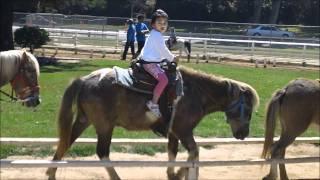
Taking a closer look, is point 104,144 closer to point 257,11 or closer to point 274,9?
point 257,11

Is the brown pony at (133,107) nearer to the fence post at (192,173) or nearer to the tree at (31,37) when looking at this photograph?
the fence post at (192,173)

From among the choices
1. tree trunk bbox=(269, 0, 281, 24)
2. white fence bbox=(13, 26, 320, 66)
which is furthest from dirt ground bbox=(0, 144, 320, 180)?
tree trunk bbox=(269, 0, 281, 24)

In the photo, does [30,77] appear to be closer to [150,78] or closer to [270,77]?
[150,78]

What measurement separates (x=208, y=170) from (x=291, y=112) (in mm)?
2257

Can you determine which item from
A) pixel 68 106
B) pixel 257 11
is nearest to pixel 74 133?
pixel 68 106

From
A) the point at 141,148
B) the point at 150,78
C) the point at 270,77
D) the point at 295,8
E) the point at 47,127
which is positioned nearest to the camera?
the point at 150,78

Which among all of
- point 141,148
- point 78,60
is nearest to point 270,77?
point 78,60

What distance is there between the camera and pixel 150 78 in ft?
27.3

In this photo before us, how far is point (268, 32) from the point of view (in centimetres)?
3759

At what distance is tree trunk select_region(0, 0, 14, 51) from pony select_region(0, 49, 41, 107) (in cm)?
1727

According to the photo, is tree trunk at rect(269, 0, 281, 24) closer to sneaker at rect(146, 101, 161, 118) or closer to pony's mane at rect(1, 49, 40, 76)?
sneaker at rect(146, 101, 161, 118)

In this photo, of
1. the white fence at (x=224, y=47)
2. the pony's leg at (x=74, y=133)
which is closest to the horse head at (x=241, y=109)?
the pony's leg at (x=74, y=133)

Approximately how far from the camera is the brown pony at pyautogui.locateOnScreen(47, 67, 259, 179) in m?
8.23

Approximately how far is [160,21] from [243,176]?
3382mm
